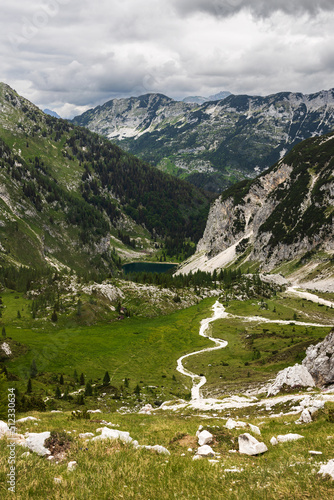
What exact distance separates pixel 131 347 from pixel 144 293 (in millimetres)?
→ 53842

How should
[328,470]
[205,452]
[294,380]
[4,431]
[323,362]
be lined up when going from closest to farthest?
[328,470]
[205,452]
[4,431]
[294,380]
[323,362]

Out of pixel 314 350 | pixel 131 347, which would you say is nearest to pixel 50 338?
pixel 131 347

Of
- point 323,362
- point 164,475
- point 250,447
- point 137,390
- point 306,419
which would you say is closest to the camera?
point 164,475

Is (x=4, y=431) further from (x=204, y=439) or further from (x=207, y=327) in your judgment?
(x=207, y=327)

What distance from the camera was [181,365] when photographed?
291 feet

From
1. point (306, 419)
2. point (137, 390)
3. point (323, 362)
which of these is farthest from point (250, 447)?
point (137, 390)

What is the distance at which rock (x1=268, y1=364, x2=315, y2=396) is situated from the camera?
42.0m

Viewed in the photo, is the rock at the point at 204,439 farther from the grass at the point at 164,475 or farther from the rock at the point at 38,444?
the rock at the point at 38,444

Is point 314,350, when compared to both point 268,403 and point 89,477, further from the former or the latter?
point 89,477

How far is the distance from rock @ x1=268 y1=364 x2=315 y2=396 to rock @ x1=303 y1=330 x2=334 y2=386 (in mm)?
2350

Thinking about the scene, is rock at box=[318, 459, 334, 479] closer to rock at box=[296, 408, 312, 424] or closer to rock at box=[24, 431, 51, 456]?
rock at box=[24, 431, 51, 456]

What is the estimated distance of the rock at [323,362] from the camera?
44094 millimetres

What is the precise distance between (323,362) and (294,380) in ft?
23.1

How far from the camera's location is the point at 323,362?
45.8 meters
